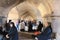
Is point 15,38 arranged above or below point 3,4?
below

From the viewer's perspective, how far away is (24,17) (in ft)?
88.8

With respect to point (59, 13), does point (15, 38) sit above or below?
below

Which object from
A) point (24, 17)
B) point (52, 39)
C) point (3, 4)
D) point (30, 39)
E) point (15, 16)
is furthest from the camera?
point (24, 17)

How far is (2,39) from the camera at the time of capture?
24.1 ft

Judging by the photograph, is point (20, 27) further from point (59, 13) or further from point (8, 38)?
point (59, 13)

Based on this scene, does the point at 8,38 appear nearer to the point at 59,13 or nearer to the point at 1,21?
the point at 59,13

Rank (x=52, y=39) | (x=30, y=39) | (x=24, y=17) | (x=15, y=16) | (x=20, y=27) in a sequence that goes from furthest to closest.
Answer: (x=24, y=17) → (x=15, y=16) → (x=20, y=27) → (x=30, y=39) → (x=52, y=39)

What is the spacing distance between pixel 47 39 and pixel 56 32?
422mm

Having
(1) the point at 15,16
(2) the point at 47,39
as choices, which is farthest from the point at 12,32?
(1) the point at 15,16

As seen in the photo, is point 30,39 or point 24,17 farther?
point 24,17

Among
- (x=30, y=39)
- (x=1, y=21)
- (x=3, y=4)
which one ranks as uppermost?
(x=3, y=4)

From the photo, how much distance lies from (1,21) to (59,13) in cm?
551

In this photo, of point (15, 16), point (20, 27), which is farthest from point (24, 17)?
point (20, 27)

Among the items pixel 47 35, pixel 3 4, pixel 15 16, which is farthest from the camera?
pixel 15 16
